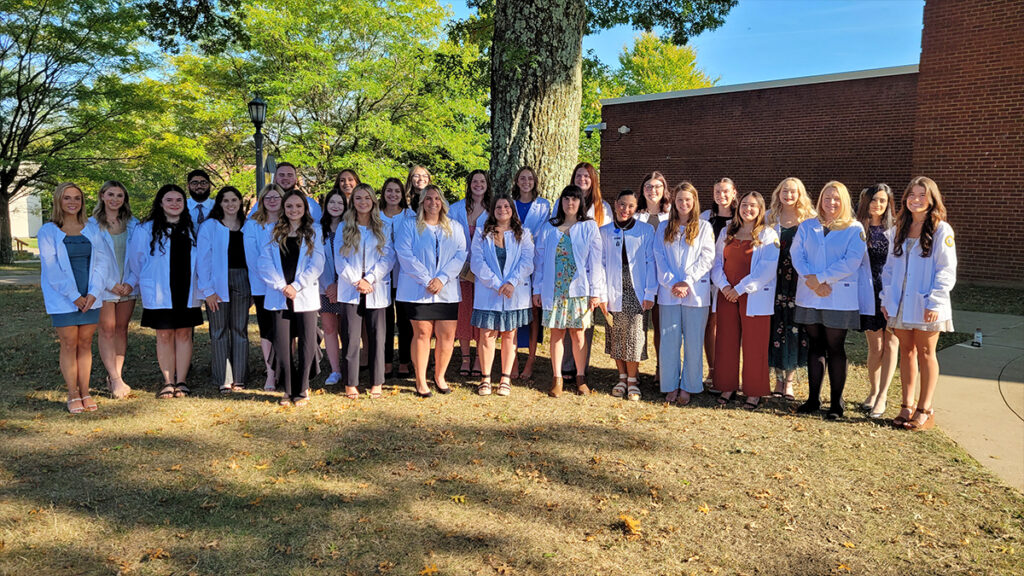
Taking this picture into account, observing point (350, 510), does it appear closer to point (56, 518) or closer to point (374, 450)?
point (374, 450)

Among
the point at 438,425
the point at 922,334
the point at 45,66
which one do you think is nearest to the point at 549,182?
the point at 438,425

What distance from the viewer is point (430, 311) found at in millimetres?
6125

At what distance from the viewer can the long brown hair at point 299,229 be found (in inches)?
231

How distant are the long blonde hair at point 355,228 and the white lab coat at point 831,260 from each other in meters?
3.83

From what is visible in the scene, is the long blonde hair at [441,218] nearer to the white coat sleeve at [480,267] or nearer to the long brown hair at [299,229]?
the white coat sleeve at [480,267]

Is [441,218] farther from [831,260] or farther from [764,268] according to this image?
[831,260]

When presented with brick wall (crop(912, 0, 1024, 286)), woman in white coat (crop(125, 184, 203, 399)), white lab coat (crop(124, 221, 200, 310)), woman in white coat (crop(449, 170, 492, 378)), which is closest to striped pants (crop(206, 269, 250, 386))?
woman in white coat (crop(125, 184, 203, 399))

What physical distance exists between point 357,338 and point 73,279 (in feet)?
7.98

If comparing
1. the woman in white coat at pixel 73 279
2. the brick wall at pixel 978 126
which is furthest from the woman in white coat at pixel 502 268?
the brick wall at pixel 978 126

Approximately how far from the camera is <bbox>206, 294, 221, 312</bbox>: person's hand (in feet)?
20.4

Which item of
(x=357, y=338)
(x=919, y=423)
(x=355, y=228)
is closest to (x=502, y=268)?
(x=355, y=228)

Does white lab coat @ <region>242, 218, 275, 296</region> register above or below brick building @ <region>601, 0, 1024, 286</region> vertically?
below

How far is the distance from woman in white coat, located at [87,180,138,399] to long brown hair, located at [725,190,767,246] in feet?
18.5

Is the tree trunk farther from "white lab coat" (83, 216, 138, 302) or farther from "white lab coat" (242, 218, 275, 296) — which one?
"white lab coat" (83, 216, 138, 302)
